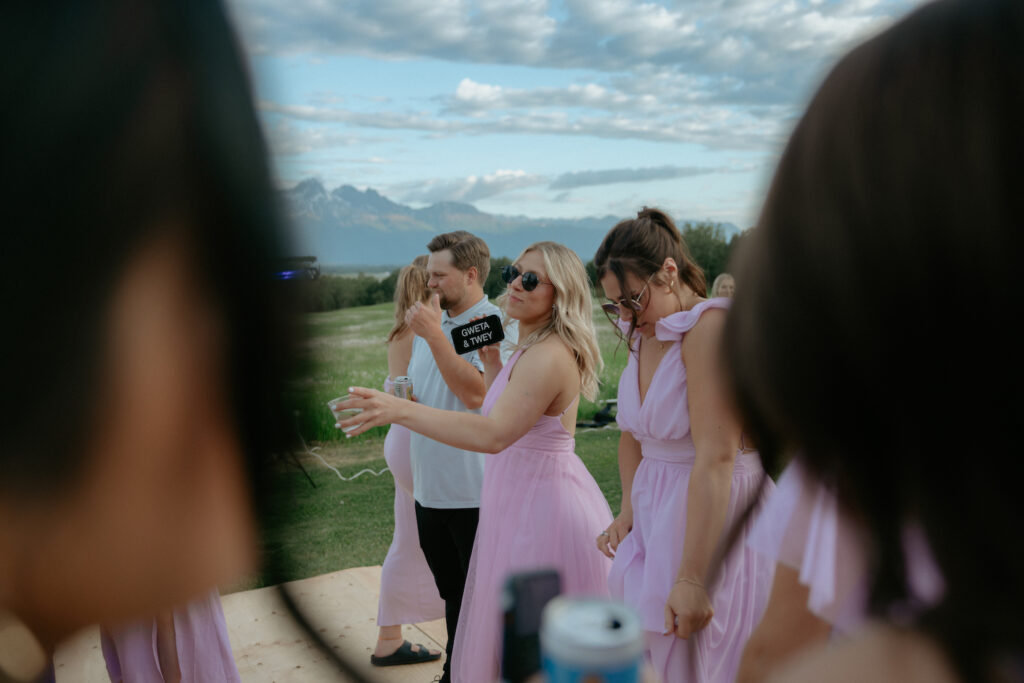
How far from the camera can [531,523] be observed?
10.8ft

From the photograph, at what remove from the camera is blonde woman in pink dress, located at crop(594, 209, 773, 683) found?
260 cm

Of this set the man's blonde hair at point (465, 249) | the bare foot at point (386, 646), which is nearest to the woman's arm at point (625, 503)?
the man's blonde hair at point (465, 249)

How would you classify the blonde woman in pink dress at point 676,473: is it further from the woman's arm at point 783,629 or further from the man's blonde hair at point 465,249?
the man's blonde hair at point 465,249

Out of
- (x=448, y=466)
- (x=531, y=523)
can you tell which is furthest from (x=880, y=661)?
(x=448, y=466)

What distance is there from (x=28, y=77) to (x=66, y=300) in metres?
0.19

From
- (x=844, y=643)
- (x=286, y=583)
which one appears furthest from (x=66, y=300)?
(x=844, y=643)

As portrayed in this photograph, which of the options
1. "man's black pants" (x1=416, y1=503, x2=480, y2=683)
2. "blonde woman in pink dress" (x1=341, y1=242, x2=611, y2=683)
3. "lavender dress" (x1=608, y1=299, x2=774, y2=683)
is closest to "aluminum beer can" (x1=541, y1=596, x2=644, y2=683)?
"lavender dress" (x1=608, y1=299, x2=774, y2=683)

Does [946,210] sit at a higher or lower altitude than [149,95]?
lower

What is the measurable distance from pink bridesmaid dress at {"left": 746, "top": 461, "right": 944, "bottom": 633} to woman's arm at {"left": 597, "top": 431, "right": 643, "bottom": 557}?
1660mm

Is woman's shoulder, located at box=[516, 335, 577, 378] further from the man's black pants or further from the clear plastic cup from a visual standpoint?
the man's black pants

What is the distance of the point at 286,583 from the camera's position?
0.85 meters

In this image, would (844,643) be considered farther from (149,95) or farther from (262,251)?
(149,95)

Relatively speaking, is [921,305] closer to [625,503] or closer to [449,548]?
[625,503]

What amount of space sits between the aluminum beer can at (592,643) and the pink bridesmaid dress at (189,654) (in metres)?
2.55
